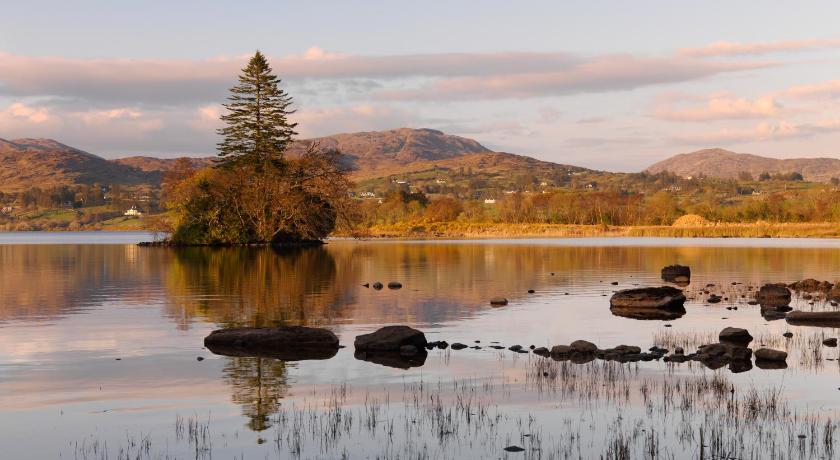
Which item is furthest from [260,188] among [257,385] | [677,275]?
[257,385]

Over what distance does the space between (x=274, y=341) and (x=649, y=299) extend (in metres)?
22.2

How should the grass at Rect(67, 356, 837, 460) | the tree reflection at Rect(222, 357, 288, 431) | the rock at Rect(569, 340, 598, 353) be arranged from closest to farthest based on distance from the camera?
the grass at Rect(67, 356, 837, 460) < the tree reflection at Rect(222, 357, 288, 431) < the rock at Rect(569, 340, 598, 353)

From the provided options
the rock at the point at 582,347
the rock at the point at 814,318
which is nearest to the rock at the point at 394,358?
the rock at the point at 582,347

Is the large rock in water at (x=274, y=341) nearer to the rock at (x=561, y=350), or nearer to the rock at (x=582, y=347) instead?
the rock at (x=561, y=350)

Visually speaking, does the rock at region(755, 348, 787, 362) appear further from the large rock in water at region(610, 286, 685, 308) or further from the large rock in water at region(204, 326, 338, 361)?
the large rock in water at region(610, 286, 685, 308)

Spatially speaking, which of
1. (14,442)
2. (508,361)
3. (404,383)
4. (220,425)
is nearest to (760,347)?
(508,361)

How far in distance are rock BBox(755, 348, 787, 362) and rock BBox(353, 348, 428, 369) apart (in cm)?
1130

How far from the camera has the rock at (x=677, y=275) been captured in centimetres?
6144

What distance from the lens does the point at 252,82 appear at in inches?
5645

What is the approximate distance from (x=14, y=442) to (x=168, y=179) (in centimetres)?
14334

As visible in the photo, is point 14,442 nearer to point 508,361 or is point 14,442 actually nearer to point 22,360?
point 22,360

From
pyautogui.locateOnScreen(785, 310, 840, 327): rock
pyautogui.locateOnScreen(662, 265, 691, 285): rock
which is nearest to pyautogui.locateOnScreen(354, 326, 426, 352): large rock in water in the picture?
pyautogui.locateOnScreen(785, 310, 840, 327): rock

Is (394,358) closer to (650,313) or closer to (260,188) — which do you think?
(650,313)

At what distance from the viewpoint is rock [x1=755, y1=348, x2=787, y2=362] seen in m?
27.0
